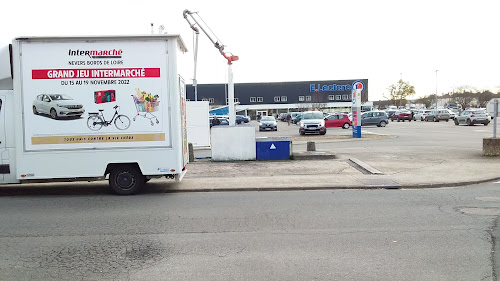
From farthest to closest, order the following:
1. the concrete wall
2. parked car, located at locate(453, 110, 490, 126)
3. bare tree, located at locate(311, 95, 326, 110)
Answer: bare tree, located at locate(311, 95, 326, 110) < parked car, located at locate(453, 110, 490, 126) < the concrete wall

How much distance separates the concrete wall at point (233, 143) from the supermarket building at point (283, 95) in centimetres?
7243

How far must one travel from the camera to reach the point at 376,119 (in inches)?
1699

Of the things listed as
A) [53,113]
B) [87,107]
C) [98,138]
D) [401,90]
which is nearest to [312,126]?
[98,138]

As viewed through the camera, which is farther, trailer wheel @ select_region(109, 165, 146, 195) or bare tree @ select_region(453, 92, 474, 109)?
bare tree @ select_region(453, 92, 474, 109)

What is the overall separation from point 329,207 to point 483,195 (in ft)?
12.4

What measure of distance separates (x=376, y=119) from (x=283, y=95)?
5015cm

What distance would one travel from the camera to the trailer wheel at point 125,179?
9.74m

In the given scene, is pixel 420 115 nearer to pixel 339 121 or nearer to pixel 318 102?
pixel 339 121

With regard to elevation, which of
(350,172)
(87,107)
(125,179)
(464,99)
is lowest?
(350,172)

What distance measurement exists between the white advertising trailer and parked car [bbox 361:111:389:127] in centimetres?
3632

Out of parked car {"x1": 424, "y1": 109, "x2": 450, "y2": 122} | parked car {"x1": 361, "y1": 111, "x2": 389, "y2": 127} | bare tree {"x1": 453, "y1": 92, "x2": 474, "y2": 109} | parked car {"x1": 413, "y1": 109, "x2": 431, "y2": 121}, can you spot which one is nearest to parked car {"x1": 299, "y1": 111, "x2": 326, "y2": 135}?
parked car {"x1": 361, "y1": 111, "x2": 389, "y2": 127}

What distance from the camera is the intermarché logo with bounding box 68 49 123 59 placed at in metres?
9.29

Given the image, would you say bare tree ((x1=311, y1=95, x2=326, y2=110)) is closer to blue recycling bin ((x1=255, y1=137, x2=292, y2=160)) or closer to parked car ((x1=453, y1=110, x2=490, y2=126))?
parked car ((x1=453, y1=110, x2=490, y2=126))

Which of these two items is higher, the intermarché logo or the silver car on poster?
the intermarché logo
